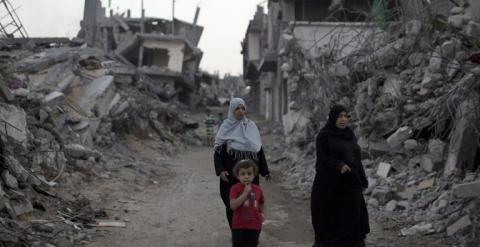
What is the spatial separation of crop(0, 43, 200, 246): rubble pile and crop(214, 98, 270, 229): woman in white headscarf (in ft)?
5.77

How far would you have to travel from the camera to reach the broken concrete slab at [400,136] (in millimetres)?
8266

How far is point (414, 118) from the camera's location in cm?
835

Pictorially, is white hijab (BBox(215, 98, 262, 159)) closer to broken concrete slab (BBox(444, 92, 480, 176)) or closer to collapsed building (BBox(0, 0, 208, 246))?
collapsed building (BBox(0, 0, 208, 246))

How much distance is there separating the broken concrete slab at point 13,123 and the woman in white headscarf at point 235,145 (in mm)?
3427

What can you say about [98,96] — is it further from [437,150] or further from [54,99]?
[437,150]

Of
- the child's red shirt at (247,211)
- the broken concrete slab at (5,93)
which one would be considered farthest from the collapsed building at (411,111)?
the broken concrete slab at (5,93)

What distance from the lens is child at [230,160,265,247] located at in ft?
13.9

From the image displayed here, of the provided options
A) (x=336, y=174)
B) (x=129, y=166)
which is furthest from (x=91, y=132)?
Answer: (x=336, y=174)

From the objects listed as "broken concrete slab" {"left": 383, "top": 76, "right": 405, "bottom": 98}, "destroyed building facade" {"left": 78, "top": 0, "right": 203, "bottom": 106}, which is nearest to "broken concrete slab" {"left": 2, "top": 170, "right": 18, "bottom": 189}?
"broken concrete slab" {"left": 383, "top": 76, "right": 405, "bottom": 98}

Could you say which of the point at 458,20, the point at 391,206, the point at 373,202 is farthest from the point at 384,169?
the point at 458,20

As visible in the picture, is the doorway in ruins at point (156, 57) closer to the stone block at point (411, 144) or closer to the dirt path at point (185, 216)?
the dirt path at point (185, 216)

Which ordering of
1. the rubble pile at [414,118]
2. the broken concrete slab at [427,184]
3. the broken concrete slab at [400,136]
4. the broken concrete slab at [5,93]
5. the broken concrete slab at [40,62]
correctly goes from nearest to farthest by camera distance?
the rubble pile at [414,118]
the broken concrete slab at [427,184]
the broken concrete slab at [5,93]
the broken concrete slab at [400,136]
the broken concrete slab at [40,62]

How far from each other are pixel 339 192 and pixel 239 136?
3.27ft

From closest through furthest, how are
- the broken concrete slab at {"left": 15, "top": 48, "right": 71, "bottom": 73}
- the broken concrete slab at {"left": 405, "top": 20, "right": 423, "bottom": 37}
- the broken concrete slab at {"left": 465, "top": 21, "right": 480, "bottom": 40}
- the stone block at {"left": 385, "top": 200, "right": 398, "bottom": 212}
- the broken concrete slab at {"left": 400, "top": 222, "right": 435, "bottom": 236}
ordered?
the broken concrete slab at {"left": 400, "top": 222, "right": 435, "bottom": 236}, the stone block at {"left": 385, "top": 200, "right": 398, "bottom": 212}, the broken concrete slab at {"left": 465, "top": 21, "right": 480, "bottom": 40}, the broken concrete slab at {"left": 405, "top": 20, "right": 423, "bottom": 37}, the broken concrete slab at {"left": 15, "top": 48, "right": 71, "bottom": 73}
